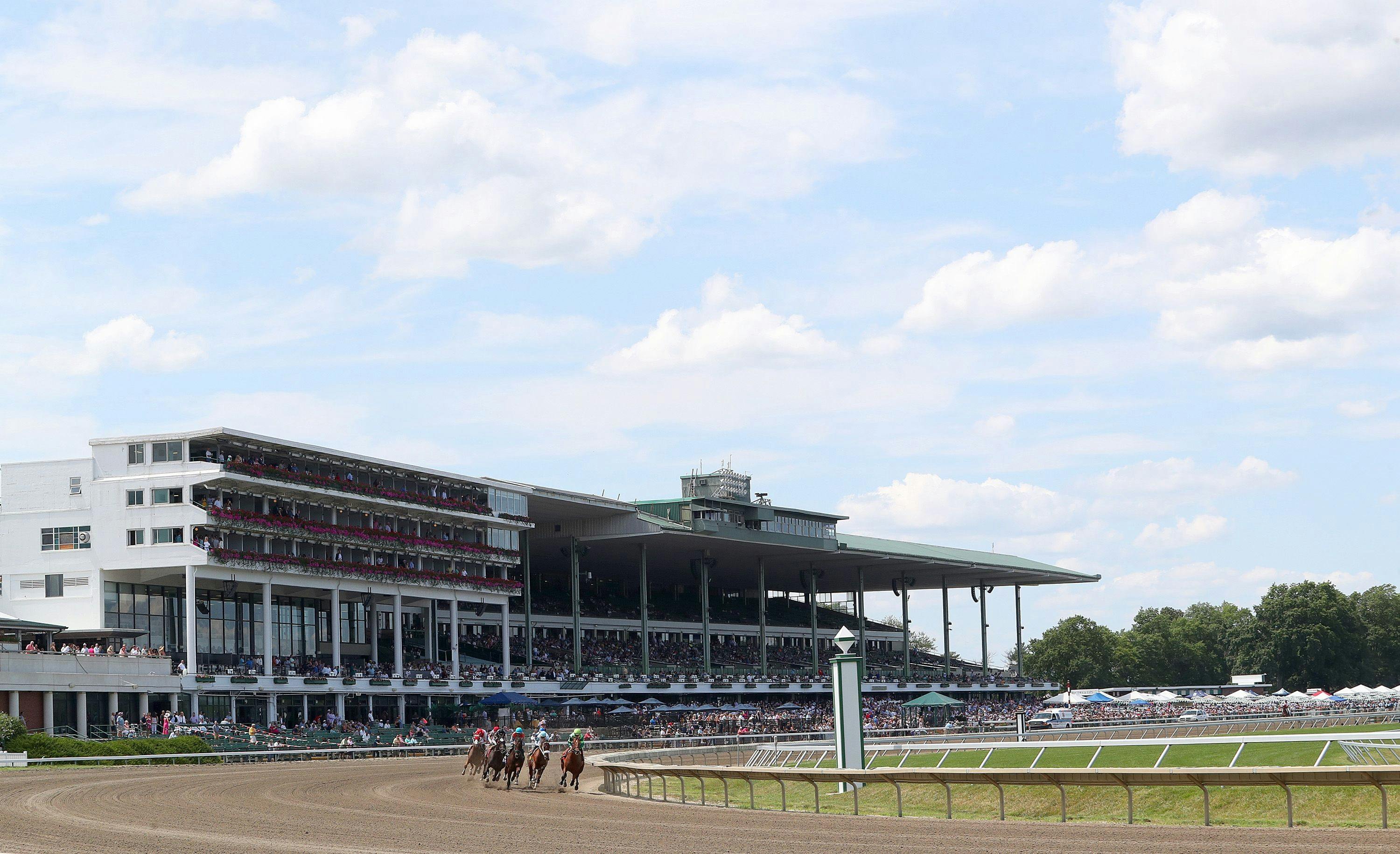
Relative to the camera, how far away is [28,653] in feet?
151

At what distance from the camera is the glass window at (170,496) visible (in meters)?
58.0

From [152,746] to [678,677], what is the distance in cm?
3881

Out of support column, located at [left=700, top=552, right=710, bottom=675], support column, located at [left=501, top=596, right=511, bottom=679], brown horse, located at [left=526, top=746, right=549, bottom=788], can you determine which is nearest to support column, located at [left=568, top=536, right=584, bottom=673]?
support column, located at [left=501, top=596, right=511, bottom=679]

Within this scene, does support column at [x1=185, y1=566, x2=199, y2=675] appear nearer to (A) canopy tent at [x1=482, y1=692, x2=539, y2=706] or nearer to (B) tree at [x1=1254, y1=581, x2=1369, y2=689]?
(A) canopy tent at [x1=482, y1=692, x2=539, y2=706]

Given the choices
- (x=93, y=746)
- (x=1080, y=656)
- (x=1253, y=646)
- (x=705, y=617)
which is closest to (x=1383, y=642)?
(x=1253, y=646)

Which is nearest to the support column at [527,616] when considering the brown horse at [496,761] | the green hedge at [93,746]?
the green hedge at [93,746]

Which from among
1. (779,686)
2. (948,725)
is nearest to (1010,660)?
(779,686)

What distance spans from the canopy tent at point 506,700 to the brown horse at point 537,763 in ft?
109

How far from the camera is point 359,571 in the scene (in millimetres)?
66125

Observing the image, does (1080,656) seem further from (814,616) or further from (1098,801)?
(1098,801)

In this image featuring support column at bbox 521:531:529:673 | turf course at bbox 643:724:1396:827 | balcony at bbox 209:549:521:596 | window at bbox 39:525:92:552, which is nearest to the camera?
turf course at bbox 643:724:1396:827

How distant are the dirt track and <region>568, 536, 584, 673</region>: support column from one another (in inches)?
1863

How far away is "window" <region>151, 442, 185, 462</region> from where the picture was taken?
192ft

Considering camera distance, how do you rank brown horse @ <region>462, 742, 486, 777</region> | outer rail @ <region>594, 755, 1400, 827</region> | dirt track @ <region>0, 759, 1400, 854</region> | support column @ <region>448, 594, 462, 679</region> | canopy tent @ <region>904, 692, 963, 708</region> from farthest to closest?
support column @ <region>448, 594, 462, 679</region>, canopy tent @ <region>904, 692, 963, 708</region>, brown horse @ <region>462, 742, 486, 777</region>, outer rail @ <region>594, 755, 1400, 827</region>, dirt track @ <region>0, 759, 1400, 854</region>
